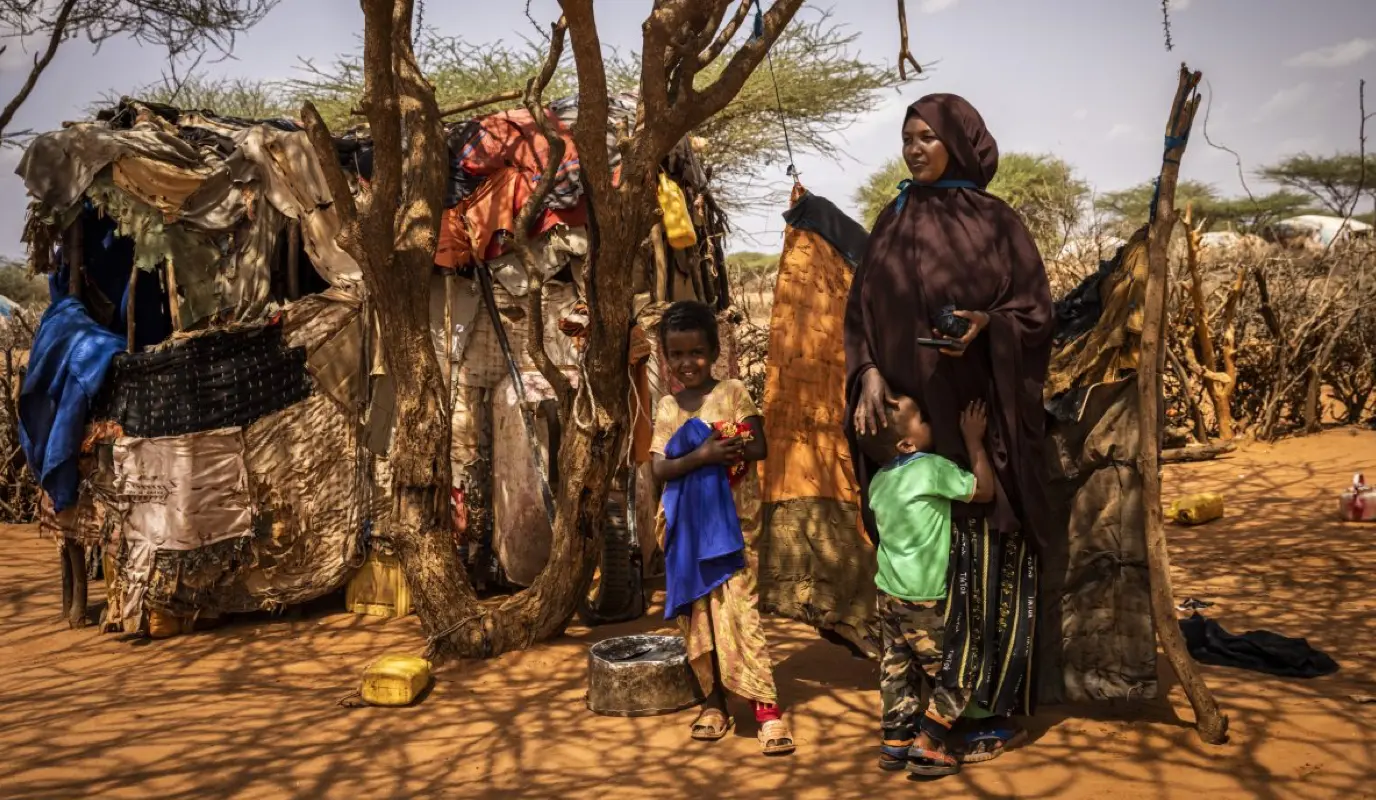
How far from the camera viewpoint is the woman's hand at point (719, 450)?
3396mm

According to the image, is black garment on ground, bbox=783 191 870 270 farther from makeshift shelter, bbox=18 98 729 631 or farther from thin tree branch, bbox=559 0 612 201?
makeshift shelter, bbox=18 98 729 631

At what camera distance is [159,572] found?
5.19 meters

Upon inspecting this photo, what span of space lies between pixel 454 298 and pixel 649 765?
307 cm

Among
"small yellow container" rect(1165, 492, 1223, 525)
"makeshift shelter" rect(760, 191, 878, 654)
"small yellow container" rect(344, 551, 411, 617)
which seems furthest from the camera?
"small yellow container" rect(1165, 492, 1223, 525)

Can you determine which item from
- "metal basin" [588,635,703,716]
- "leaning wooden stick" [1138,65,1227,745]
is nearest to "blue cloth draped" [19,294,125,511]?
"metal basin" [588,635,703,716]

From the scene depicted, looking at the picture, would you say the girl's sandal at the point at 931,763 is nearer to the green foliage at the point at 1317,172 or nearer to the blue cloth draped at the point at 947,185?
the blue cloth draped at the point at 947,185

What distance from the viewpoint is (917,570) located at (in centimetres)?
306

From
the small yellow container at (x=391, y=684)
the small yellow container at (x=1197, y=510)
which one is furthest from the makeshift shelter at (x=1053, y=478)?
the small yellow container at (x=1197, y=510)

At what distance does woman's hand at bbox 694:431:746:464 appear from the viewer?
340cm

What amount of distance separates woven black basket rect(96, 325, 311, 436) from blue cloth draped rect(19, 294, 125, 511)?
4.8 inches

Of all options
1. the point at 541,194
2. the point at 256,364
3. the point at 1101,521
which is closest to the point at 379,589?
the point at 256,364

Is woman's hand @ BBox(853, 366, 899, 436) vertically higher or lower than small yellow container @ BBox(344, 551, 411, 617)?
higher

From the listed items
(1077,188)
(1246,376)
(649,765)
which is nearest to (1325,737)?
(649,765)

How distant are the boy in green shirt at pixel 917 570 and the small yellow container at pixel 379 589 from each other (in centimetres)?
310
